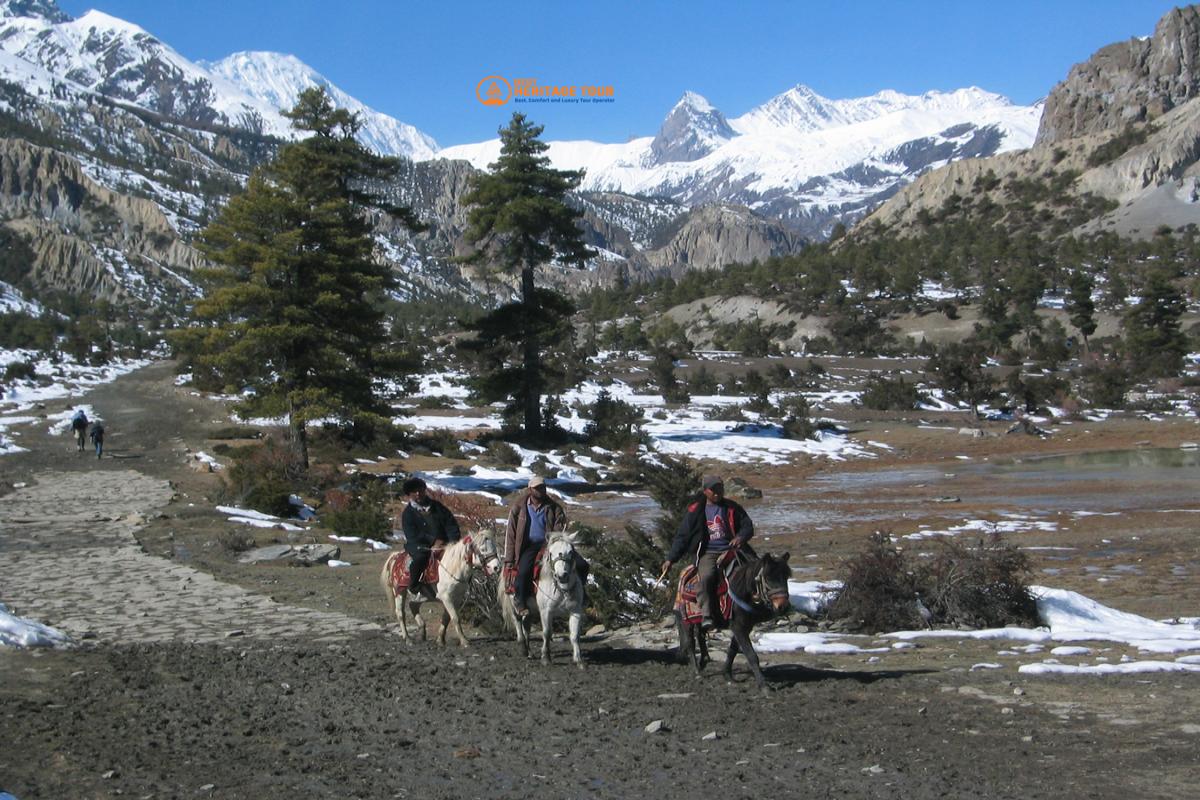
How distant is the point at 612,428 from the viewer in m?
37.7

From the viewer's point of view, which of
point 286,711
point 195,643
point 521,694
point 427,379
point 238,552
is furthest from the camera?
point 427,379

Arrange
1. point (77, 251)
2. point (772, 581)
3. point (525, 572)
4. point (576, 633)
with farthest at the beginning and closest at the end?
point (77, 251) → point (525, 572) → point (576, 633) → point (772, 581)

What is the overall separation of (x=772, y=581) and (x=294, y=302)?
20.3m

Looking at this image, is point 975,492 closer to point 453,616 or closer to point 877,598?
point 877,598

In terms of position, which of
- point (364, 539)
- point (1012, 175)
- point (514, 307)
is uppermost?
point (1012, 175)

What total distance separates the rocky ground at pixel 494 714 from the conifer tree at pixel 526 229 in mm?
21815

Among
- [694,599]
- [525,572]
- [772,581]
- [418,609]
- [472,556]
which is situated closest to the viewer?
[772,581]

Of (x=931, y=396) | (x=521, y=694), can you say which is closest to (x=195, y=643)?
(x=521, y=694)

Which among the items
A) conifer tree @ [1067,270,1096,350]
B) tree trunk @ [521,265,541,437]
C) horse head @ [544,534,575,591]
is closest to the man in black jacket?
horse head @ [544,534,575,591]

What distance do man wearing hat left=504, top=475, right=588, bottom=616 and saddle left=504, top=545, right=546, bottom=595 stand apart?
0.03m

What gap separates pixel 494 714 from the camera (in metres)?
8.05

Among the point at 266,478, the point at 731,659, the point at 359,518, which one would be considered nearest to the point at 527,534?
the point at 731,659

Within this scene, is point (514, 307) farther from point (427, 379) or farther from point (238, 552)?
point (427, 379)

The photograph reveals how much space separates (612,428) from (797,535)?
705 inches
